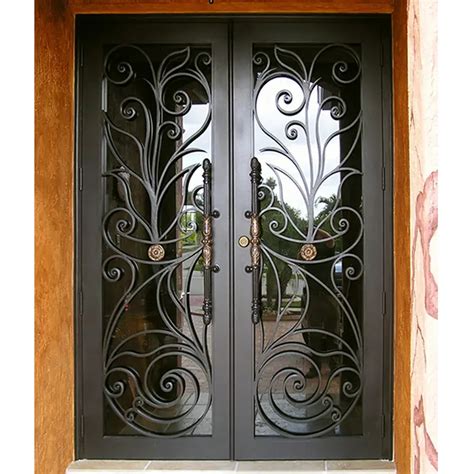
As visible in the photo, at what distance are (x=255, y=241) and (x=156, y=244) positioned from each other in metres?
0.44

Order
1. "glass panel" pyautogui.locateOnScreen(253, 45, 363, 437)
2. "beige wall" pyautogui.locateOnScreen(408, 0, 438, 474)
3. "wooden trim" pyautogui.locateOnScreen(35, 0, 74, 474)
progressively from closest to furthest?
1. "beige wall" pyautogui.locateOnScreen(408, 0, 438, 474)
2. "wooden trim" pyautogui.locateOnScreen(35, 0, 74, 474)
3. "glass panel" pyautogui.locateOnScreen(253, 45, 363, 437)

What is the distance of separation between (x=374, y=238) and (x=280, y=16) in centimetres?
106

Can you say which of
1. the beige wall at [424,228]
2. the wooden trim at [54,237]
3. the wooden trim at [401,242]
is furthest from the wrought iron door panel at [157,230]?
the beige wall at [424,228]

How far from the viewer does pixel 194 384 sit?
231 centimetres

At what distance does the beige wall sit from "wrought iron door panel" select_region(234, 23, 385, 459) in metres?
1.12

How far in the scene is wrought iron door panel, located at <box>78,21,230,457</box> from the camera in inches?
90.8

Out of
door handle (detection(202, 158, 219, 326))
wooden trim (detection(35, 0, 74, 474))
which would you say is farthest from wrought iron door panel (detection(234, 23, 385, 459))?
wooden trim (detection(35, 0, 74, 474))

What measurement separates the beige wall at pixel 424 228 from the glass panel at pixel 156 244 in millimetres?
1278

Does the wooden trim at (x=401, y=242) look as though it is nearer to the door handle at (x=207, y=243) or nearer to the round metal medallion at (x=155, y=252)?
the door handle at (x=207, y=243)

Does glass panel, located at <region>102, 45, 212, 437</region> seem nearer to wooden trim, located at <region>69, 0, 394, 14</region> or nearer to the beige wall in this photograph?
wooden trim, located at <region>69, 0, 394, 14</region>

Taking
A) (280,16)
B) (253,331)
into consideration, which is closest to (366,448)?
(253,331)

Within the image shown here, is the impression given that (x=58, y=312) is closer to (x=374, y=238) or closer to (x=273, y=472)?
(x=273, y=472)

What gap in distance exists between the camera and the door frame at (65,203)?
6.56ft

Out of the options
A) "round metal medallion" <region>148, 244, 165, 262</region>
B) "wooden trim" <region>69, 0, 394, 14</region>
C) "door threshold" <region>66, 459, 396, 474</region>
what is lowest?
"door threshold" <region>66, 459, 396, 474</region>
